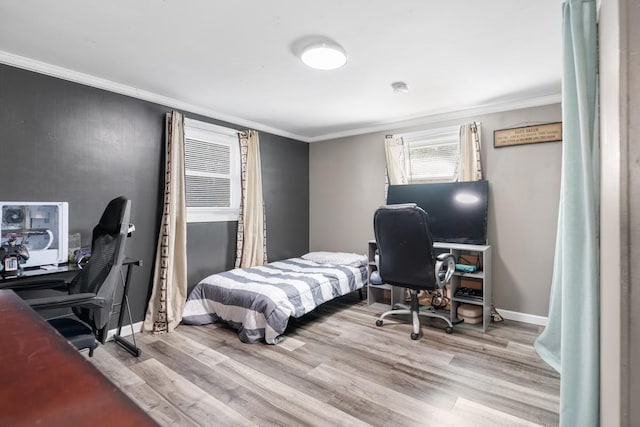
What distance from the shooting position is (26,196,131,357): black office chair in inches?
62.9

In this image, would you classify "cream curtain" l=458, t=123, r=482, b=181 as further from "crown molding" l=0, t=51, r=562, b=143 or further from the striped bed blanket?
the striped bed blanket

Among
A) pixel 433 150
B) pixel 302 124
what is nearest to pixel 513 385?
pixel 433 150

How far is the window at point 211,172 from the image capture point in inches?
139

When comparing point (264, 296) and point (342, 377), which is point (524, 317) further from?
point (264, 296)

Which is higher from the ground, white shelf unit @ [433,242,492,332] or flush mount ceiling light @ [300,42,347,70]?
flush mount ceiling light @ [300,42,347,70]

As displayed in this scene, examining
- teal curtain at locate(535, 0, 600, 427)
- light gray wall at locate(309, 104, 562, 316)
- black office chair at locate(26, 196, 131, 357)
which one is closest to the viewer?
teal curtain at locate(535, 0, 600, 427)

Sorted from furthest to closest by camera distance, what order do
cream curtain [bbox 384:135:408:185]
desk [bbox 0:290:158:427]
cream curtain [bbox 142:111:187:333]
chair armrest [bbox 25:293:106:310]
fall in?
cream curtain [bbox 384:135:408:185] < cream curtain [bbox 142:111:187:333] < chair armrest [bbox 25:293:106:310] < desk [bbox 0:290:158:427]

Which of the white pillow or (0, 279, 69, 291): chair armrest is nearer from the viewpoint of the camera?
(0, 279, 69, 291): chair armrest

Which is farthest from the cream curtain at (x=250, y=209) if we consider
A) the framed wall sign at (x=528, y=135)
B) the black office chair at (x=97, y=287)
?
the framed wall sign at (x=528, y=135)

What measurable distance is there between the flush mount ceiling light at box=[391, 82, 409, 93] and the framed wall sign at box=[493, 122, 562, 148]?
4.09 ft

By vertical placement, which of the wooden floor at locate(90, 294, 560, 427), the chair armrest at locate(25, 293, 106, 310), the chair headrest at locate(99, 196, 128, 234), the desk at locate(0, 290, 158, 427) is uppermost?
the chair headrest at locate(99, 196, 128, 234)

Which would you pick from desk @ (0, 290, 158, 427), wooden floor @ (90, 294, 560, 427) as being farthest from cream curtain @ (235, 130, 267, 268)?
desk @ (0, 290, 158, 427)

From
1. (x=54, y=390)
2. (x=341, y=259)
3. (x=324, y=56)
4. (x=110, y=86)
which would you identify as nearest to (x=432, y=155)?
(x=341, y=259)

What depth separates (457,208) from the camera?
139 inches
